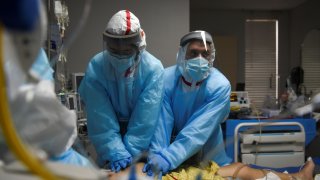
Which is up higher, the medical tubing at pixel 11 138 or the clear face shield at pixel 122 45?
the clear face shield at pixel 122 45

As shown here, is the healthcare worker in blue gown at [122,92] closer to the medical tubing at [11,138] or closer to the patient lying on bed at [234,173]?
the patient lying on bed at [234,173]

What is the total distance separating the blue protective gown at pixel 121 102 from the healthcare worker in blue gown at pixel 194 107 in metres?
0.12

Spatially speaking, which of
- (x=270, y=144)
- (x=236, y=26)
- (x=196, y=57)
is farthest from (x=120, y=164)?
(x=236, y=26)

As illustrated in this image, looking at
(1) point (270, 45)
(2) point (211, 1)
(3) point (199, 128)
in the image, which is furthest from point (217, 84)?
(1) point (270, 45)

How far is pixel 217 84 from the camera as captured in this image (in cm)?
180

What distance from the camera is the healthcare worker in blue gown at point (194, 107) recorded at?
167 cm

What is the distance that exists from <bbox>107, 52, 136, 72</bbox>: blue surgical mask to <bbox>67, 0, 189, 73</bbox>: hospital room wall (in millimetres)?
1480

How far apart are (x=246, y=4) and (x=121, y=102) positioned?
12.9ft

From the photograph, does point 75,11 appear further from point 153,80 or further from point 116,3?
point 153,80

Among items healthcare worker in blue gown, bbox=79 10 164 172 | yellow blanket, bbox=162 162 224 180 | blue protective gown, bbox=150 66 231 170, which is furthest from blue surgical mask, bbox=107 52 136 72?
yellow blanket, bbox=162 162 224 180

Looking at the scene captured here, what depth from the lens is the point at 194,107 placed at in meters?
1.84

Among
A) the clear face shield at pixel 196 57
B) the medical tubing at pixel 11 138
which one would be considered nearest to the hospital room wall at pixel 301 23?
the clear face shield at pixel 196 57

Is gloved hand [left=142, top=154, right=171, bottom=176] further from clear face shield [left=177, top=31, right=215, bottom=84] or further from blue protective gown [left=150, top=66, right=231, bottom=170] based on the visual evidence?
clear face shield [left=177, top=31, right=215, bottom=84]

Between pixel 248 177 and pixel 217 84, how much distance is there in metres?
0.60
